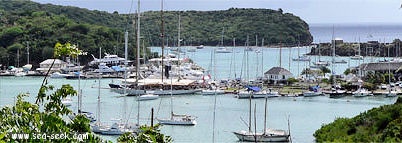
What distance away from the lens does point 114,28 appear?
211 ft

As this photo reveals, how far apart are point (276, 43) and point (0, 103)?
57.8 metres

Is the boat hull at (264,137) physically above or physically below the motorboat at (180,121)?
below

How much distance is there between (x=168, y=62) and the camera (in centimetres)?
4175

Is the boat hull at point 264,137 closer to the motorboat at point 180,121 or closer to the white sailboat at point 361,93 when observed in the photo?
the motorboat at point 180,121

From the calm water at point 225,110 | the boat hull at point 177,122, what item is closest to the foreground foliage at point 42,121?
the calm water at point 225,110

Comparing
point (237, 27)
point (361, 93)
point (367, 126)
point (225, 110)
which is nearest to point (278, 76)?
point (361, 93)

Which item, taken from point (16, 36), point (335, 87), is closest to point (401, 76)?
point (335, 87)

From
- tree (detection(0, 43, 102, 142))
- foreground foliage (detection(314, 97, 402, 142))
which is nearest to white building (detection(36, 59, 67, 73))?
foreground foliage (detection(314, 97, 402, 142))

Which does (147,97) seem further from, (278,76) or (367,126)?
(367,126)

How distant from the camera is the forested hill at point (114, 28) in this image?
50.3 meters

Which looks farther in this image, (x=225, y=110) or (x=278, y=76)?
(x=278, y=76)

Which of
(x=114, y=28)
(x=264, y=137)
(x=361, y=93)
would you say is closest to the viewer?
(x=264, y=137)

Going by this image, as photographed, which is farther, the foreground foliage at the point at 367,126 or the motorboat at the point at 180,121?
the motorboat at the point at 180,121

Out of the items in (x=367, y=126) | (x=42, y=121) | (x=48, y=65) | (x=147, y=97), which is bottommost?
(x=367, y=126)
